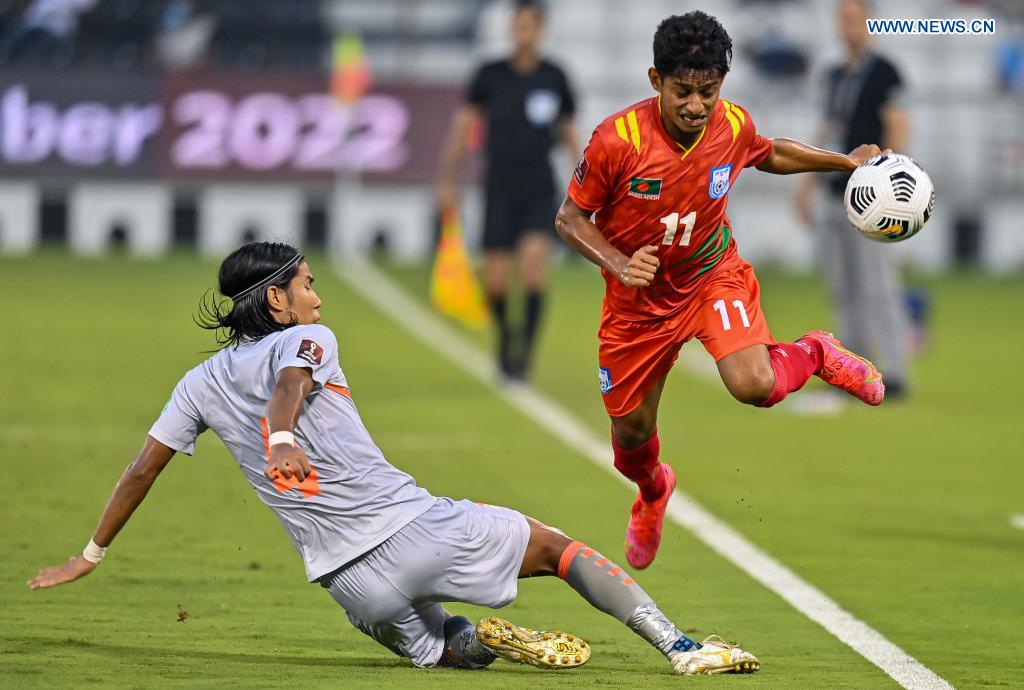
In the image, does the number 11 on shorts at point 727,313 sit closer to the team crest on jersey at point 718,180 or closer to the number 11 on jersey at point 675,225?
the number 11 on jersey at point 675,225

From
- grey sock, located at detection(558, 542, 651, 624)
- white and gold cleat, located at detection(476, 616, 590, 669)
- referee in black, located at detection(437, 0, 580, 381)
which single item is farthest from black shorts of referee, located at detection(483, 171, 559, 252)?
white and gold cleat, located at detection(476, 616, 590, 669)

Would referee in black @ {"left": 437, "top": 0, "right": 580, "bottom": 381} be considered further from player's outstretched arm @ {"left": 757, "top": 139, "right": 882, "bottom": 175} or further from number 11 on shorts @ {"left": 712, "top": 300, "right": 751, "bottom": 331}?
player's outstretched arm @ {"left": 757, "top": 139, "right": 882, "bottom": 175}

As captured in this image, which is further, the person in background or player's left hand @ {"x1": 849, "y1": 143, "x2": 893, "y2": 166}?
the person in background

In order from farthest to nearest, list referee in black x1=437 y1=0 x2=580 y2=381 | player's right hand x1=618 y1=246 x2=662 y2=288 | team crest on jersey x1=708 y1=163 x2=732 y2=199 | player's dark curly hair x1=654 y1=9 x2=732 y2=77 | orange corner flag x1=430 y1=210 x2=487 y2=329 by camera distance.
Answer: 1. orange corner flag x1=430 y1=210 x2=487 y2=329
2. referee in black x1=437 y1=0 x2=580 y2=381
3. team crest on jersey x1=708 y1=163 x2=732 y2=199
4. player's dark curly hair x1=654 y1=9 x2=732 y2=77
5. player's right hand x1=618 y1=246 x2=662 y2=288

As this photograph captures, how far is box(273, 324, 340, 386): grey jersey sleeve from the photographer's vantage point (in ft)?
18.8

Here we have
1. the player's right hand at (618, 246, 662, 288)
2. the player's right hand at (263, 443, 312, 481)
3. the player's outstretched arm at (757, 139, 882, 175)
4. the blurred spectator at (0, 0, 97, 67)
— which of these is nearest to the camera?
the player's right hand at (263, 443, 312, 481)

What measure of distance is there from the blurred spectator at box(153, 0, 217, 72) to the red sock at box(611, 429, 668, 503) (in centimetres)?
2027

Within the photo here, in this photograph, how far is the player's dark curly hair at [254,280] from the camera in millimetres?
5949

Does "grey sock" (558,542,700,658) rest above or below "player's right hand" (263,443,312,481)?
below

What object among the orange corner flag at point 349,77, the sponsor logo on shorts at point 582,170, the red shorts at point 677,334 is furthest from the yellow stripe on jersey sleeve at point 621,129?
the orange corner flag at point 349,77

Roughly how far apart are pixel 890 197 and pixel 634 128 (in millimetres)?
1003

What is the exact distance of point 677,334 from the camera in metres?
7.67

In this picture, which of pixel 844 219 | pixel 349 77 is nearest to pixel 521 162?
pixel 844 219

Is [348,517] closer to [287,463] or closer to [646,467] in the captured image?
[287,463]
